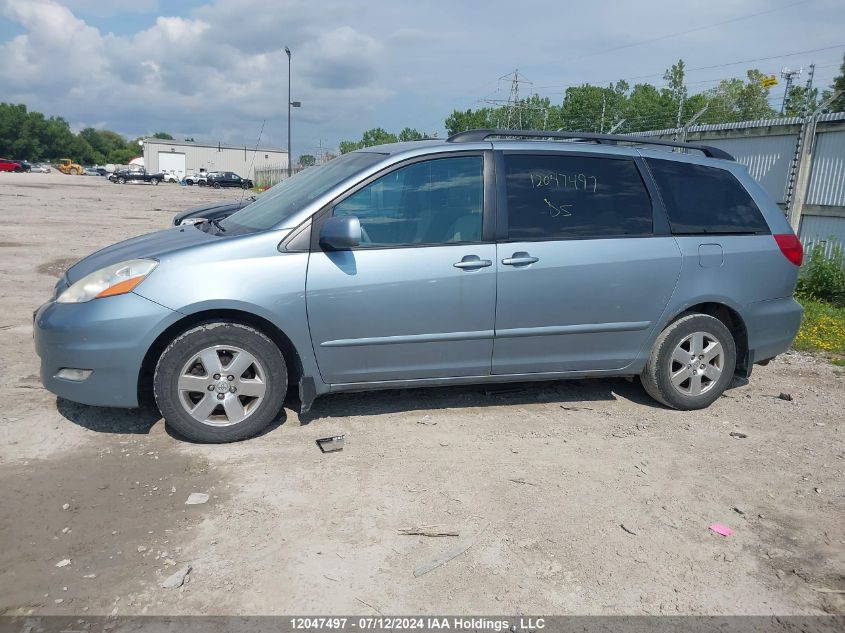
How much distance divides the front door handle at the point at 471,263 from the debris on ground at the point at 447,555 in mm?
1726

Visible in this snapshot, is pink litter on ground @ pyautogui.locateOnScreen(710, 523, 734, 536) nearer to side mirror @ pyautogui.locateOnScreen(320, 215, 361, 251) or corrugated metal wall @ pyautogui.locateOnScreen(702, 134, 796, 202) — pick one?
side mirror @ pyautogui.locateOnScreen(320, 215, 361, 251)

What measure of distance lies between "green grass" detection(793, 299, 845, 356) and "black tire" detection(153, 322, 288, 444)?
5562mm

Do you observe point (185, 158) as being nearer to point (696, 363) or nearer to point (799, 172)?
point (799, 172)

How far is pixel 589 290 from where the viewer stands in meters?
4.66

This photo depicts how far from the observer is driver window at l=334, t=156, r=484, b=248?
4344 mm

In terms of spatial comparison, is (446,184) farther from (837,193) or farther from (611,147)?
(837,193)

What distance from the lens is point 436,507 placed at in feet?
11.8

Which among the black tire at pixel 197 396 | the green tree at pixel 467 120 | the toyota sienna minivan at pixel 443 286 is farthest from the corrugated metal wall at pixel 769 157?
the green tree at pixel 467 120

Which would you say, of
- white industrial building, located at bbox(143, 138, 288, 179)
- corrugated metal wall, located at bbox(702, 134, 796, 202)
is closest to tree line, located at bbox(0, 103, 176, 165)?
white industrial building, located at bbox(143, 138, 288, 179)

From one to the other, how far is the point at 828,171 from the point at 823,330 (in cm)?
323

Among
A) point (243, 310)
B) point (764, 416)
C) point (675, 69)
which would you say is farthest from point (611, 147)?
point (675, 69)

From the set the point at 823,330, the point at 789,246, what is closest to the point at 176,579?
the point at 789,246

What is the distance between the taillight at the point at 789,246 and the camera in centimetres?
520

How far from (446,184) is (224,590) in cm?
281
